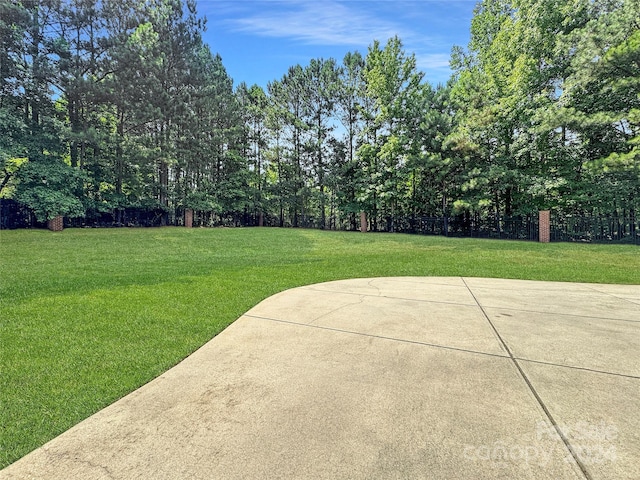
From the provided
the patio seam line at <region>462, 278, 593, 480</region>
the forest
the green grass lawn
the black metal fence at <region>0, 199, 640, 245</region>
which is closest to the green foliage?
the forest

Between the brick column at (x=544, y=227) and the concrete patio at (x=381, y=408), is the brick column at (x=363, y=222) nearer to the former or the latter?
the brick column at (x=544, y=227)

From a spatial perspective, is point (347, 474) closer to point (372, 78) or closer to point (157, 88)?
point (157, 88)

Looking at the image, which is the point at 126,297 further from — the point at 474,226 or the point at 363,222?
the point at 363,222

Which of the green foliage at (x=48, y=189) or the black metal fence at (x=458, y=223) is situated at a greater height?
the green foliage at (x=48, y=189)

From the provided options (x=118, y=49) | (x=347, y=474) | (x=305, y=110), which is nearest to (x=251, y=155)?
(x=305, y=110)

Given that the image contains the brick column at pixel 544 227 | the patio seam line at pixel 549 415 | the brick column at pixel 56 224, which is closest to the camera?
the patio seam line at pixel 549 415

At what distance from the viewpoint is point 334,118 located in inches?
1141

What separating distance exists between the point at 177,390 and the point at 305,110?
29.7 metres

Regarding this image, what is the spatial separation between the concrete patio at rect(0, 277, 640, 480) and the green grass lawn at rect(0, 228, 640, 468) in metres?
0.32

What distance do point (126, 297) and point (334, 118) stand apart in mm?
27113

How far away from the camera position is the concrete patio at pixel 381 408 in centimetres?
162

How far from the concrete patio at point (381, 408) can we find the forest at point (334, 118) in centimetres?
1611

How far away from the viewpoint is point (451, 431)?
1855mm

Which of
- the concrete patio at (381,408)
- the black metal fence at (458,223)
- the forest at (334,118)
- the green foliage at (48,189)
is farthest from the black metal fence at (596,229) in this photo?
the green foliage at (48,189)
